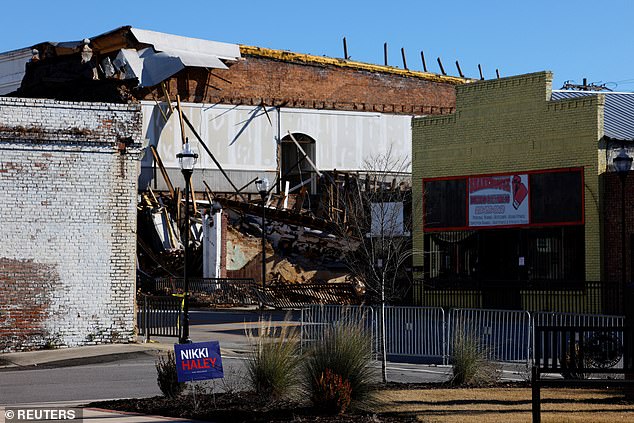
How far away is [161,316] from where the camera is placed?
2683cm

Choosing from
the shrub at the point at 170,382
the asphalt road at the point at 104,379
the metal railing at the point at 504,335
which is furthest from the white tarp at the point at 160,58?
the shrub at the point at 170,382

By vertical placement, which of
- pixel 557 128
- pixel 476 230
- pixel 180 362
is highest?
pixel 557 128

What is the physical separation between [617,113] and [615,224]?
5.23m

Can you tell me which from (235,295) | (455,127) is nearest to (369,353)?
(455,127)

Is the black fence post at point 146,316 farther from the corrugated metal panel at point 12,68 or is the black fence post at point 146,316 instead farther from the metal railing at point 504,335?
the corrugated metal panel at point 12,68

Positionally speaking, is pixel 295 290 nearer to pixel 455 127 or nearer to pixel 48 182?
pixel 455 127

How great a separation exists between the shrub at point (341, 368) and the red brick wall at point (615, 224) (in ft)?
64.5

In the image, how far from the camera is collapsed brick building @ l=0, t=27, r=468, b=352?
152ft

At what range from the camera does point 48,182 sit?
23.3 meters

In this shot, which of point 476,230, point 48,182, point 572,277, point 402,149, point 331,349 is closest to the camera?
point 331,349

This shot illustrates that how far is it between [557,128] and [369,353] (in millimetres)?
20771

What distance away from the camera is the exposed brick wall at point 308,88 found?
5259cm

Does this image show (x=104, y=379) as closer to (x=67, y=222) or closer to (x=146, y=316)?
(x=67, y=222)

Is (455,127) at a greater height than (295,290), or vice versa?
(455,127)
